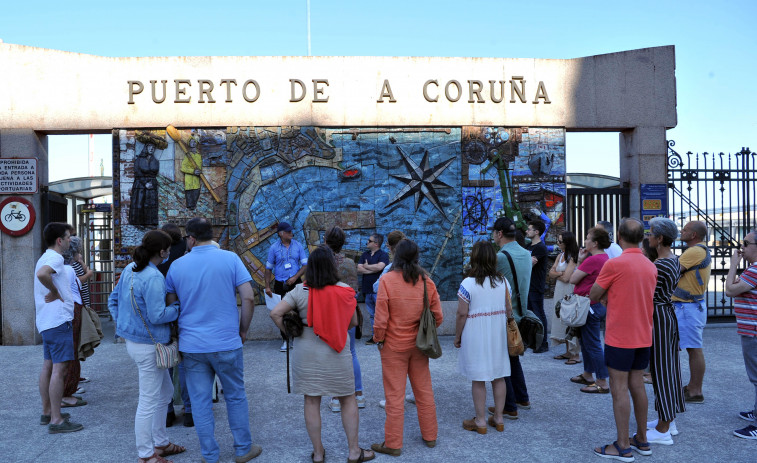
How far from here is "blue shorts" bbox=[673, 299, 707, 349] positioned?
Result: 5660 millimetres

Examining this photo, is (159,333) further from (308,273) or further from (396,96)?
(396,96)

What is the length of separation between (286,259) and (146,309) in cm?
397

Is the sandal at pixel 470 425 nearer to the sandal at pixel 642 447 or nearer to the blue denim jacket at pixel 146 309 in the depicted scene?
the sandal at pixel 642 447

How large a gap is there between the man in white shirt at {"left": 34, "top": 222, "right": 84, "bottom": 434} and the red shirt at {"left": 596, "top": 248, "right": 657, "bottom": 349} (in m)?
4.65

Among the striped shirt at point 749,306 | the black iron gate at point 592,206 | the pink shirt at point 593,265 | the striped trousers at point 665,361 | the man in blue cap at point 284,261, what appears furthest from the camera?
the black iron gate at point 592,206

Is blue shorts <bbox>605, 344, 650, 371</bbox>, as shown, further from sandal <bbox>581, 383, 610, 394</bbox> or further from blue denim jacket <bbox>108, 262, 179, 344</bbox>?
blue denim jacket <bbox>108, 262, 179, 344</bbox>

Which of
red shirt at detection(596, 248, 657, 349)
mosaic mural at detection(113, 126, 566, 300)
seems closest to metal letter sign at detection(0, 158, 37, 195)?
mosaic mural at detection(113, 126, 566, 300)

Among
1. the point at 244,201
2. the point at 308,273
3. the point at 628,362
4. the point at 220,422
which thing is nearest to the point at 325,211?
the point at 244,201

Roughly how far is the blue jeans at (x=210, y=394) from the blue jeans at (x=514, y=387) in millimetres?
2367

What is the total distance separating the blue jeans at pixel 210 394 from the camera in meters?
4.25

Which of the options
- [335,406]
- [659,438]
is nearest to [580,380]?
[659,438]

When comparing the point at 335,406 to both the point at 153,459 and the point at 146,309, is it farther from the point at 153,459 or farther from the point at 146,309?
the point at 146,309

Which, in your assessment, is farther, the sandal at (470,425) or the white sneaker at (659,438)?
the sandal at (470,425)

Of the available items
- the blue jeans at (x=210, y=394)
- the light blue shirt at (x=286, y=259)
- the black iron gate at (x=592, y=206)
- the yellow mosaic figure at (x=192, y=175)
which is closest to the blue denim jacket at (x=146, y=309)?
the blue jeans at (x=210, y=394)
